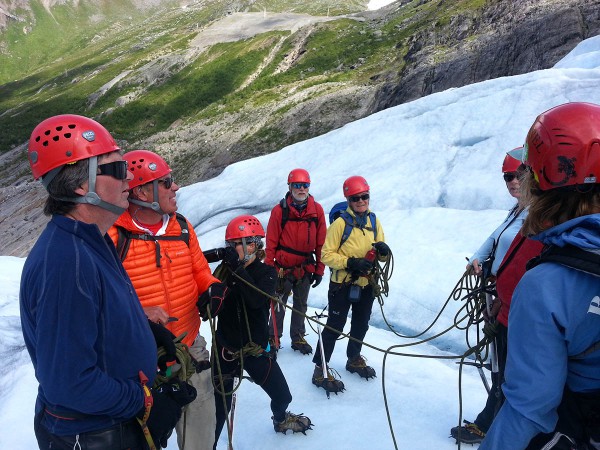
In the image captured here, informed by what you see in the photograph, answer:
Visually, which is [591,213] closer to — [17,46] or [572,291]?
[572,291]

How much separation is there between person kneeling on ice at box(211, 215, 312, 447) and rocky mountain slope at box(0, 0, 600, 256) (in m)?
17.6

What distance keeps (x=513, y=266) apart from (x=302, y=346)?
3.30 m

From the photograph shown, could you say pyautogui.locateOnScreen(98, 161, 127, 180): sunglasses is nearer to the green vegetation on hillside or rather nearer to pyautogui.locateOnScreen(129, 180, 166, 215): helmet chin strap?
pyautogui.locateOnScreen(129, 180, 166, 215): helmet chin strap

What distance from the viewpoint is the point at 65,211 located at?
159cm

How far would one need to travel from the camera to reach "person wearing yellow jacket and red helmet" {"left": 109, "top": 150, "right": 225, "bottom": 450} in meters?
2.43

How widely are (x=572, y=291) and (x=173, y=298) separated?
2.12 meters

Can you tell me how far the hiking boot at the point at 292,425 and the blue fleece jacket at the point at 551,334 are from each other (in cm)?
249

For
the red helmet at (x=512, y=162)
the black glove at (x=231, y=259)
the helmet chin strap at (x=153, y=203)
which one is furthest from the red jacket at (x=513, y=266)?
the helmet chin strap at (x=153, y=203)

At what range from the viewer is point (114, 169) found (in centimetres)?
172

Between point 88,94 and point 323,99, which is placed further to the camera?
point 88,94

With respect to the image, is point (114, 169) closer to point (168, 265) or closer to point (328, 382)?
point (168, 265)

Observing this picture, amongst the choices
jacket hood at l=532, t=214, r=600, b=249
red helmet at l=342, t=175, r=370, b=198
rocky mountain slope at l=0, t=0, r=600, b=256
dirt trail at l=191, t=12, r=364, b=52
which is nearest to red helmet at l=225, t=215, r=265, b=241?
red helmet at l=342, t=175, r=370, b=198

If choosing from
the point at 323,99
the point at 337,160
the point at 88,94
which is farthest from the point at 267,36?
the point at 337,160

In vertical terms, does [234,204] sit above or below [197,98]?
below
